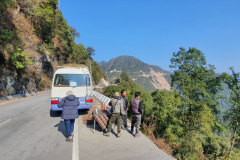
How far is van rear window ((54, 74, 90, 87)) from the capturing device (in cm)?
781

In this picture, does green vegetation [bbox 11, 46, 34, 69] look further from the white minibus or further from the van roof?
the white minibus

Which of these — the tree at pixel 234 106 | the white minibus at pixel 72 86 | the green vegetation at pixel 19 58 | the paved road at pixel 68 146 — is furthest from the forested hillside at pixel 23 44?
the tree at pixel 234 106

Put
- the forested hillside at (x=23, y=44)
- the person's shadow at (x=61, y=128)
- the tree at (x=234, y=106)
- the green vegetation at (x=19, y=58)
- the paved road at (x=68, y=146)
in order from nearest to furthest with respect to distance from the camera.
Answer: the paved road at (x=68, y=146) → the person's shadow at (x=61, y=128) → the forested hillside at (x=23, y=44) → the green vegetation at (x=19, y=58) → the tree at (x=234, y=106)

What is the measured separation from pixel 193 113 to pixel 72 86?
747cm

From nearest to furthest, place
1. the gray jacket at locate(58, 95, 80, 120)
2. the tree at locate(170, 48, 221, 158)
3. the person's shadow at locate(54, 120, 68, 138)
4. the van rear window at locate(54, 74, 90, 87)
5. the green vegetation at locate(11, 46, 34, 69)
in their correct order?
the gray jacket at locate(58, 95, 80, 120), the person's shadow at locate(54, 120, 68, 138), the van rear window at locate(54, 74, 90, 87), the green vegetation at locate(11, 46, 34, 69), the tree at locate(170, 48, 221, 158)

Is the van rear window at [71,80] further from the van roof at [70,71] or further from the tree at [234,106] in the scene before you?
the tree at [234,106]

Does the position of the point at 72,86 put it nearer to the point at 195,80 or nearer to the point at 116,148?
the point at 116,148

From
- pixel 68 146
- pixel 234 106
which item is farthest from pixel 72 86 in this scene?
pixel 234 106

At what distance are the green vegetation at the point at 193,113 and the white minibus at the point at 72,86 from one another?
11.1 feet

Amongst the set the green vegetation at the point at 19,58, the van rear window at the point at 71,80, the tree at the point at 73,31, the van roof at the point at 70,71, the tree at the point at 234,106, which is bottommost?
the tree at the point at 234,106

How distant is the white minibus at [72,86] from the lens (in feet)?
24.5

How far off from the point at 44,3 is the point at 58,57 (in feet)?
52.3

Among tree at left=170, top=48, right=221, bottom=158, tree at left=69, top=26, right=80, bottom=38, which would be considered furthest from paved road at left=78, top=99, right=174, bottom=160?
tree at left=69, top=26, right=80, bottom=38

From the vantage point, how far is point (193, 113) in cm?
898
